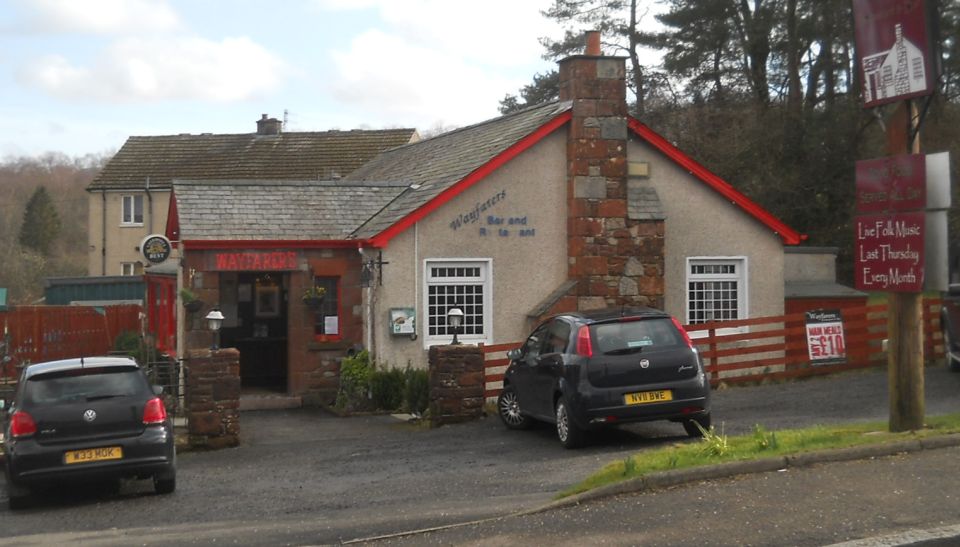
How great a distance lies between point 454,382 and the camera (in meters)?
17.9

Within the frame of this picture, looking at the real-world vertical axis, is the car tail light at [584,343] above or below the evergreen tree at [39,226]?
below

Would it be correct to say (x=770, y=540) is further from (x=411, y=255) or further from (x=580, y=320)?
(x=411, y=255)

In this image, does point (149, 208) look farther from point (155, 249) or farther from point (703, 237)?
point (703, 237)

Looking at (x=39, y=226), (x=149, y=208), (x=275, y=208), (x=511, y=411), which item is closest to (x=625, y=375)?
(x=511, y=411)

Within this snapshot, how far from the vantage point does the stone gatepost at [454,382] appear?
17875 millimetres

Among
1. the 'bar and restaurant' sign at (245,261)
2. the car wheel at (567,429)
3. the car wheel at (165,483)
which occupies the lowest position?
the car wheel at (165,483)

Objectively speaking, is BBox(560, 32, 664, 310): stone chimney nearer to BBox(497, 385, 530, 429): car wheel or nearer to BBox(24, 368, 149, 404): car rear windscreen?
BBox(497, 385, 530, 429): car wheel

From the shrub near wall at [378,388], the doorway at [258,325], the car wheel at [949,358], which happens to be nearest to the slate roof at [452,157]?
the shrub near wall at [378,388]

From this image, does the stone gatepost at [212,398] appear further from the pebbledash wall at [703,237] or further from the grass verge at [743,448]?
the pebbledash wall at [703,237]

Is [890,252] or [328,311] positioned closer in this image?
[890,252]

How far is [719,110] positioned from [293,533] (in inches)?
1300

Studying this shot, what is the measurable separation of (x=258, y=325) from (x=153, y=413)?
492 inches

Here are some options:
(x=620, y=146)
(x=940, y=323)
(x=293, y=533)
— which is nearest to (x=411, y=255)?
(x=620, y=146)

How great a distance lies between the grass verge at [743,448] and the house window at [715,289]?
11563 millimetres
